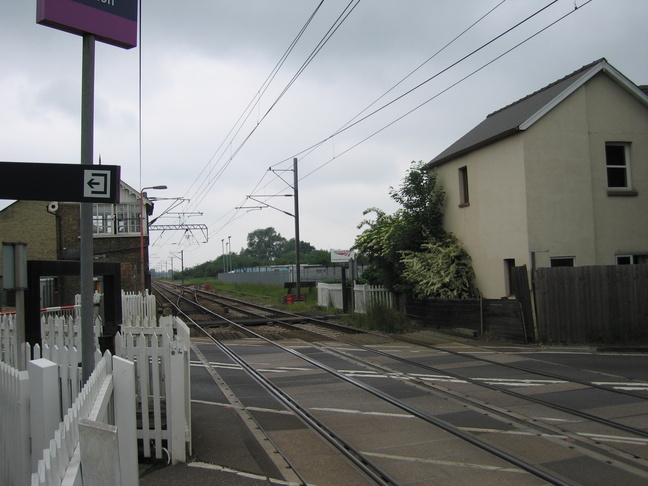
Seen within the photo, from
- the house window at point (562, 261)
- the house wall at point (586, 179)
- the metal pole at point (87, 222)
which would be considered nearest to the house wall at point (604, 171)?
the house wall at point (586, 179)

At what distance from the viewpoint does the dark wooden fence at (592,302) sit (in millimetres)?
14484

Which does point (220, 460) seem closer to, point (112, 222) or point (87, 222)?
point (87, 222)

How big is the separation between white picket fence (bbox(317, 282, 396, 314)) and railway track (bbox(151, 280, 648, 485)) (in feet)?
29.7

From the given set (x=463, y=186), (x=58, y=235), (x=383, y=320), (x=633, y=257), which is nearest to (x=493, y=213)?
(x=463, y=186)

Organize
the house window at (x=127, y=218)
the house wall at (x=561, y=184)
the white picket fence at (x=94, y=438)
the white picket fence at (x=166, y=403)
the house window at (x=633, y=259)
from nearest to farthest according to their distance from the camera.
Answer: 1. the white picket fence at (x=94, y=438)
2. the white picket fence at (x=166, y=403)
3. the house wall at (x=561, y=184)
4. the house window at (x=633, y=259)
5. the house window at (x=127, y=218)

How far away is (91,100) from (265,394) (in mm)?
5897

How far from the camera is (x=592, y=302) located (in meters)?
14.8

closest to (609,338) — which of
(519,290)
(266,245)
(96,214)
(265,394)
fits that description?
(519,290)

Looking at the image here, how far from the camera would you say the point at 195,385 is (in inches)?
400

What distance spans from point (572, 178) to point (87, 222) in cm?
1542

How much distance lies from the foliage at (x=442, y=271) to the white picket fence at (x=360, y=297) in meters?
1.66

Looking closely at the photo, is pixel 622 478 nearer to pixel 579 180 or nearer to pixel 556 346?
pixel 556 346

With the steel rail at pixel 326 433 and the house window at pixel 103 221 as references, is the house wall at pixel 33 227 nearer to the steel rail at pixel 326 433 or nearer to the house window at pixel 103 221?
the house window at pixel 103 221

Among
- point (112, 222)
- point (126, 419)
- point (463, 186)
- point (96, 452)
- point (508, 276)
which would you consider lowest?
point (126, 419)
